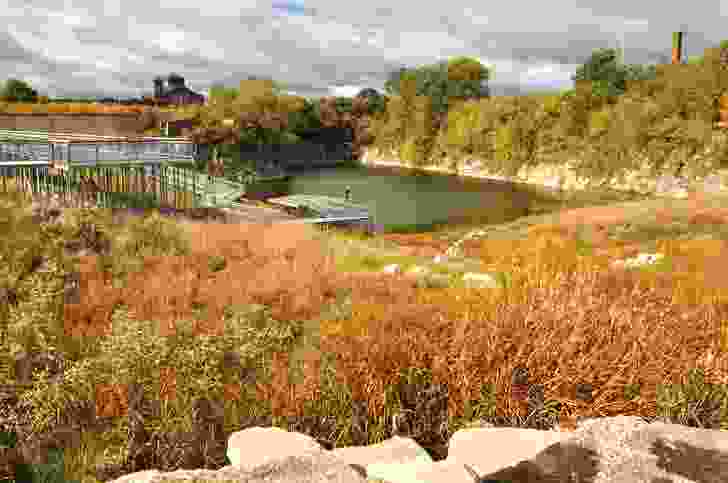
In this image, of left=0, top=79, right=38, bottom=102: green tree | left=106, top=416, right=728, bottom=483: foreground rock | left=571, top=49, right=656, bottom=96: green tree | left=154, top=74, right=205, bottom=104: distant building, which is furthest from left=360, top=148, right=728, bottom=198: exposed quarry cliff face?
left=154, top=74, right=205, bottom=104: distant building

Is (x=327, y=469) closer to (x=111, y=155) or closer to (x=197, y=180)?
(x=111, y=155)

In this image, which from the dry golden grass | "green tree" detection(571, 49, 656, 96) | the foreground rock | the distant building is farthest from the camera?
the distant building

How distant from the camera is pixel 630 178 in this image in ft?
188

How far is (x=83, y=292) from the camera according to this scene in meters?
7.48

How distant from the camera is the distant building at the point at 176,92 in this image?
127 meters

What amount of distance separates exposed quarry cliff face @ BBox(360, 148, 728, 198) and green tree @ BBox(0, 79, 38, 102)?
186ft

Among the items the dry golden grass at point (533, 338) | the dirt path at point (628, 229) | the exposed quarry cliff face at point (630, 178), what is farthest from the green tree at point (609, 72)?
the dry golden grass at point (533, 338)

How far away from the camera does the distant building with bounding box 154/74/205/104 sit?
12669 cm

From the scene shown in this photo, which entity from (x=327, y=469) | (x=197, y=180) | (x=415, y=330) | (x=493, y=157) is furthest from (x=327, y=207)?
(x=493, y=157)

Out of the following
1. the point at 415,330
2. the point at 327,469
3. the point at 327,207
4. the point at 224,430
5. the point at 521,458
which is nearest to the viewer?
the point at 327,469

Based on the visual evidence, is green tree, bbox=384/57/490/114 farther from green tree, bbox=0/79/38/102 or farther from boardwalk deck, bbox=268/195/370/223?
boardwalk deck, bbox=268/195/370/223

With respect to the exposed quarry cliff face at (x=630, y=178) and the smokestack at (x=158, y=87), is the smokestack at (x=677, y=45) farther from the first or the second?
the smokestack at (x=158, y=87)

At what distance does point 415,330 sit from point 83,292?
16.4 feet

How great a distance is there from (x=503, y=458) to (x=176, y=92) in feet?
450
